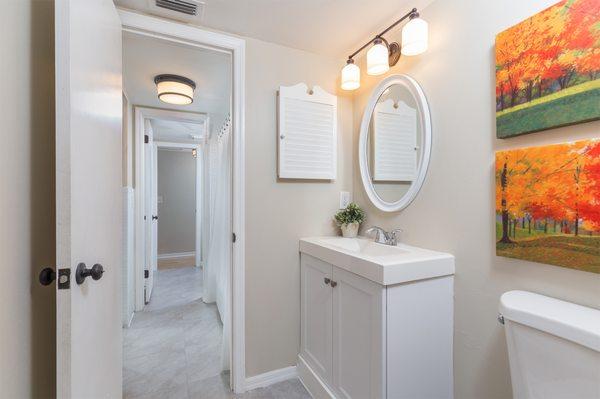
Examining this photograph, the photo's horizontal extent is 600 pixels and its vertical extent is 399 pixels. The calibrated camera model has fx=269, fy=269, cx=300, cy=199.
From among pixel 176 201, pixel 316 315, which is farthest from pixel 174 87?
pixel 176 201

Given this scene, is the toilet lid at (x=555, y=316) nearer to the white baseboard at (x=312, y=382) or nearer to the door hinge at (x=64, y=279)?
the white baseboard at (x=312, y=382)

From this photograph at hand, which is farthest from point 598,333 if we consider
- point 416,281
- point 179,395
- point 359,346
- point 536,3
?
point 179,395

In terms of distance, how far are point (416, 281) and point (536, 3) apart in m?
1.15

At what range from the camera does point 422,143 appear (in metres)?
1.43

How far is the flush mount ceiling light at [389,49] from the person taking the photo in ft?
4.28

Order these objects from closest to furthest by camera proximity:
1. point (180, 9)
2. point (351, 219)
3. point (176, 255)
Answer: point (180, 9)
point (351, 219)
point (176, 255)

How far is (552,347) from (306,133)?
1.51 meters

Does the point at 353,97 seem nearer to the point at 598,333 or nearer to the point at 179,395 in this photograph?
the point at 598,333

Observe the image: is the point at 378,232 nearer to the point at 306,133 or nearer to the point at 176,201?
the point at 306,133

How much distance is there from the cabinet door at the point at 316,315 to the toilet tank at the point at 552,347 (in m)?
0.81

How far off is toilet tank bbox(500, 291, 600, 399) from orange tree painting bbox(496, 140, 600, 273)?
169mm

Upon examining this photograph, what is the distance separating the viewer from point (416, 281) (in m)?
1.17

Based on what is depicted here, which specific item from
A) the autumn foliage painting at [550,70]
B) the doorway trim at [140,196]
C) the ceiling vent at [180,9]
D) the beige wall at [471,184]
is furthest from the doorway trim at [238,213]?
the doorway trim at [140,196]

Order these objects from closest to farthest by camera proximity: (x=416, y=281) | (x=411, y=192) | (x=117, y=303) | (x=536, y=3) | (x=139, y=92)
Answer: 1. (x=536, y=3)
2. (x=416, y=281)
3. (x=117, y=303)
4. (x=411, y=192)
5. (x=139, y=92)
